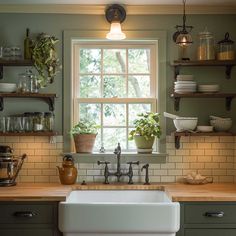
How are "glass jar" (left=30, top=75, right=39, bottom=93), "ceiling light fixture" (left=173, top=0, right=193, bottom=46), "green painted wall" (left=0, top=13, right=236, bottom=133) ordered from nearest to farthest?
"ceiling light fixture" (left=173, top=0, right=193, bottom=46), "glass jar" (left=30, top=75, right=39, bottom=93), "green painted wall" (left=0, top=13, right=236, bottom=133)

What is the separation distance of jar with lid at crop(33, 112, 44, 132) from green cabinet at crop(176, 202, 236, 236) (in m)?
1.44

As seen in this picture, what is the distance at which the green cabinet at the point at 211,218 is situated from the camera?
11.0 ft

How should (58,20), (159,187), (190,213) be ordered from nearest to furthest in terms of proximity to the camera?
1. (190,213)
2. (159,187)
3. (58,20)

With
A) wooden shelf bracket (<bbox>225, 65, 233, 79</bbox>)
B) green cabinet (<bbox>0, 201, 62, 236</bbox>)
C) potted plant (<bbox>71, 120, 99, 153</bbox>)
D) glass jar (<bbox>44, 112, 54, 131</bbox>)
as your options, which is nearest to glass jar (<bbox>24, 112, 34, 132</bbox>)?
glass jar (<bbox>44, 112, 54, 131</bbox>)

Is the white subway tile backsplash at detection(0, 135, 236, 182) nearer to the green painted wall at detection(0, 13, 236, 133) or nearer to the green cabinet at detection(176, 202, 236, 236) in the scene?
the green painted wall at detection(0, 13, 236, 133)

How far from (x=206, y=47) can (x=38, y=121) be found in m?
1.67

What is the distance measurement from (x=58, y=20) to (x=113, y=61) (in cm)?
64

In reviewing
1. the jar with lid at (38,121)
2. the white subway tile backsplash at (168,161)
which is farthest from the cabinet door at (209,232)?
the jar with lid at (38,121)

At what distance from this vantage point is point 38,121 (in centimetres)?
397

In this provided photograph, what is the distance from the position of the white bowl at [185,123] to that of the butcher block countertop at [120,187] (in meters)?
0.51

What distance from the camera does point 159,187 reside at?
3.89 m

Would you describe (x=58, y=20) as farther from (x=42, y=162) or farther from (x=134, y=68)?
(x=42, y=162)

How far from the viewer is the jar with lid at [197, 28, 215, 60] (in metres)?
4.03

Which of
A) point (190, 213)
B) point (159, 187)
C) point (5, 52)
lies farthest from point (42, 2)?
point (190, 213)
